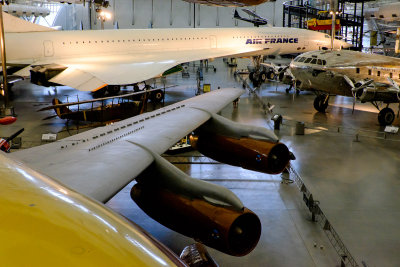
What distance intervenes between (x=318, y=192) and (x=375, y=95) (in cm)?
824

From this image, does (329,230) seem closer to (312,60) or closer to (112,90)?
(312,60)

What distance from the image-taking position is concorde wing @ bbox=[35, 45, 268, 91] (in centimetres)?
1827

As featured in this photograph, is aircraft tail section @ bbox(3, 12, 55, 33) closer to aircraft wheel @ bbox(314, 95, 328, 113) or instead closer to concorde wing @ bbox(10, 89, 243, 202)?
aircraft wheel @ bbox(314, 95, 328, 113)

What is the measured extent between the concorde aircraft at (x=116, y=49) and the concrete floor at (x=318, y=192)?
255cm

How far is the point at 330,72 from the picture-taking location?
1864 centimetres

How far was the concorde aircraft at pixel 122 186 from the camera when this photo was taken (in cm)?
199

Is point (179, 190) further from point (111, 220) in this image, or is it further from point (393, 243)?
point (393, 243)

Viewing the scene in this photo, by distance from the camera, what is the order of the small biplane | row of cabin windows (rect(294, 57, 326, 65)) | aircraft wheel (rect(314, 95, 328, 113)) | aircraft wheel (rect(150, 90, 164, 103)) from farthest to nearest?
aircraft wheel (rect(150, 90, 164, 103))
aircraft wheel (rect(314, 95, 328, 113))
row of cabin windows (rect(294, 57, 326, 65))
the small biplane

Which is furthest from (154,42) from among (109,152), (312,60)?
(109,152)

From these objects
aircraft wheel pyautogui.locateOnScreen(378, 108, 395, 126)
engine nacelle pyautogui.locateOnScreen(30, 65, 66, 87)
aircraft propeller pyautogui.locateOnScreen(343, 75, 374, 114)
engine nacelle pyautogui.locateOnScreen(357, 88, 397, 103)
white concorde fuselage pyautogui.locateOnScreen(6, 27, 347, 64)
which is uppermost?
white concorde fuselage pyautogui.locateOnScreen(6, 27, 347, 64)

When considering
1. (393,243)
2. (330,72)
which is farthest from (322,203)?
(330,72)

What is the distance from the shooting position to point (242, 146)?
820cm

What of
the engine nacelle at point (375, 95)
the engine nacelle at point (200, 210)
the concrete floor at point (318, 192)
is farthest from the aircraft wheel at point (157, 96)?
the engine nacelle at point (200, 210)

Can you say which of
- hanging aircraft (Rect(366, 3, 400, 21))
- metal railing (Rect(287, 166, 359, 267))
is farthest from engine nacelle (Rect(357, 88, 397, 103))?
hanging aircraft (Rect(366, 3, 400, 21))
